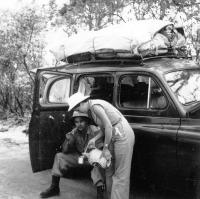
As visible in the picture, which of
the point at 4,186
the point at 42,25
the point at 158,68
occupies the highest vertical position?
the point at 42,25

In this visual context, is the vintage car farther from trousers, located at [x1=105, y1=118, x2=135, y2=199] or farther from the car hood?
trousers, located at [x1=105, y1=118, x2=135, y2=199]

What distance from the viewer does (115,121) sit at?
4.56m

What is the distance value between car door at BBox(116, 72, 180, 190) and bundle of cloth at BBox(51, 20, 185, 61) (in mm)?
393

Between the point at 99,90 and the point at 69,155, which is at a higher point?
the point at 99,90

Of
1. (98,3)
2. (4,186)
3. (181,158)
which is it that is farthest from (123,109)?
(98,3)

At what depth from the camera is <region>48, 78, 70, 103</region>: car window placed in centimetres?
606

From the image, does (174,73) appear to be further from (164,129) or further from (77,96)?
(77,96)

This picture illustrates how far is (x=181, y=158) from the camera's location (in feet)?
14.4

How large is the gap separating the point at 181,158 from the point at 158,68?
48.4 inches

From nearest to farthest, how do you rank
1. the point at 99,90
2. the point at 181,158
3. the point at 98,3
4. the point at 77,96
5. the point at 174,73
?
the point at 181,158, the point at 77,96, the point at 174,73, the point at 99,90, the point at 98,3

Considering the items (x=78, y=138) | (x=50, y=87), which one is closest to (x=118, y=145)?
(x=78, y=138)

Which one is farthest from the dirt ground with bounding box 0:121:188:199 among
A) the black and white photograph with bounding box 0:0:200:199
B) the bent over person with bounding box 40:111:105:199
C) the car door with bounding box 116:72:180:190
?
the car door with bounding box 116:72:180:190

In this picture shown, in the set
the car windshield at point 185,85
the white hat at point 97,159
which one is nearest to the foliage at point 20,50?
the car windshield at point 185,85

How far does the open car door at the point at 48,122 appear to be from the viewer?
591cm
